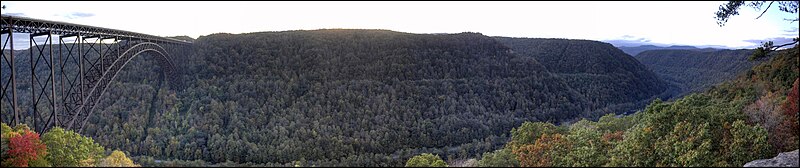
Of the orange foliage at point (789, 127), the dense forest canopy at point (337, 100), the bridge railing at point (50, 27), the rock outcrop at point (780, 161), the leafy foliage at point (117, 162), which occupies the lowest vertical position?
the dense forest canopy at point (337, 100)

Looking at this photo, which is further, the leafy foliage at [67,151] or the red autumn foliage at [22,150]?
the leafy foliage at [67,151]

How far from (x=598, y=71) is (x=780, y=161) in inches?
5538


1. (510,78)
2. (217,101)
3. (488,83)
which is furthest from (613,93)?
(217,101)

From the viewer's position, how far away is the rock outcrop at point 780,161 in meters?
20.4

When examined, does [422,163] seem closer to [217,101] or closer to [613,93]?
[217,101]

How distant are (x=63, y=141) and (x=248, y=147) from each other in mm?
36033

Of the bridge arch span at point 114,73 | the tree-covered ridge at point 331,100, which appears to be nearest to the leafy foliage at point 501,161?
the tree-covered ridge at point 331,100

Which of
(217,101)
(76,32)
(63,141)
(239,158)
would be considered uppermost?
(76,32)

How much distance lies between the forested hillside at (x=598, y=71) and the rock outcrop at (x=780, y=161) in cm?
9390

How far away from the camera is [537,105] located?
10656cm

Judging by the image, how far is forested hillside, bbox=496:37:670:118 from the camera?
130375 mm

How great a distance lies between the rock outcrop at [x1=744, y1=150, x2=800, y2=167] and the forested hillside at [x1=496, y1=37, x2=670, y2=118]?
9390 centimetres

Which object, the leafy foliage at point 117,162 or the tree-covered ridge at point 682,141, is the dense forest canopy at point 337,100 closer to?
the tree-covered ridge at point 682,141

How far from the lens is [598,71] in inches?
6033
